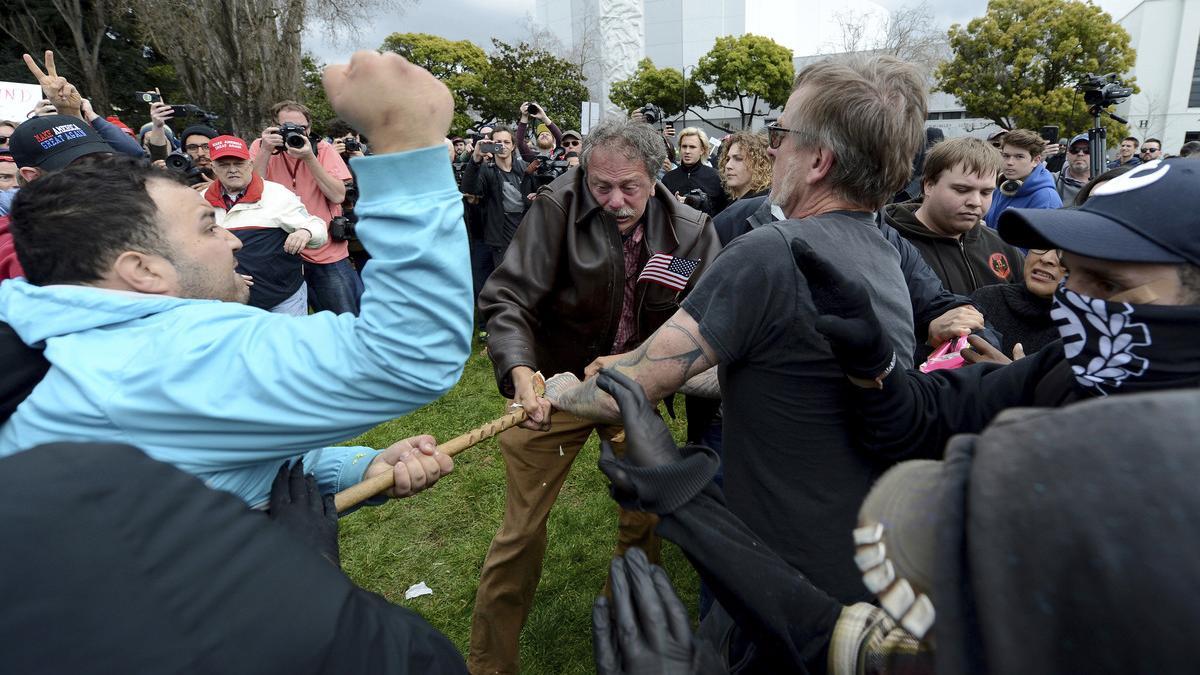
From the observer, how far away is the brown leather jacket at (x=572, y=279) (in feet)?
8.55

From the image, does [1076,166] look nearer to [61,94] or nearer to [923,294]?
[923,294]

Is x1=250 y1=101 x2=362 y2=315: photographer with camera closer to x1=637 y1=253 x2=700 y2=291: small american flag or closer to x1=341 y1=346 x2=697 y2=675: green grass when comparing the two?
x1=341 y1=346 x2=697 y2=675: green grass

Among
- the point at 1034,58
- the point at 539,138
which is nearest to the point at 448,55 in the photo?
the point at 1034,58

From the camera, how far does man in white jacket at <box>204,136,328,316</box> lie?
427 centimetres

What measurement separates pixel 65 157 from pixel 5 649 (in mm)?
3295

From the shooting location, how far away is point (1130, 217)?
1.12 meters

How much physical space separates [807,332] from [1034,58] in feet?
125

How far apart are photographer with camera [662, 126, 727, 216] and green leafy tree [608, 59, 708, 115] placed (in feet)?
126

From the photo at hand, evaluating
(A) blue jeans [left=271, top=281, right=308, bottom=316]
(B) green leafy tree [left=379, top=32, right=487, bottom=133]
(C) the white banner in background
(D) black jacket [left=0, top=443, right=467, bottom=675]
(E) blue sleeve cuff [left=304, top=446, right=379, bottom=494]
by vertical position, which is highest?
(B) green leafy tree [left=379, top=32, right=487, bottom=133]

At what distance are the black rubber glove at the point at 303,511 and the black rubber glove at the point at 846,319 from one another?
1070 mm

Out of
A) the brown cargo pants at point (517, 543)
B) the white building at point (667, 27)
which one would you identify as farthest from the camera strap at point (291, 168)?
the white building at point (667, 27)

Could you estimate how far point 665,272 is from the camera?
2662mm

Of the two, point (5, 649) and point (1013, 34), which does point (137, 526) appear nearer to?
point (5, 649)

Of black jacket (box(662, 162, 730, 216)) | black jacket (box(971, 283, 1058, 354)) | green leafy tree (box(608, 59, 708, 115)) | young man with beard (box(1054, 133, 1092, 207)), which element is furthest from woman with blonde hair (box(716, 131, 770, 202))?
green leafy tree (box(608, 59, 708, 115))
